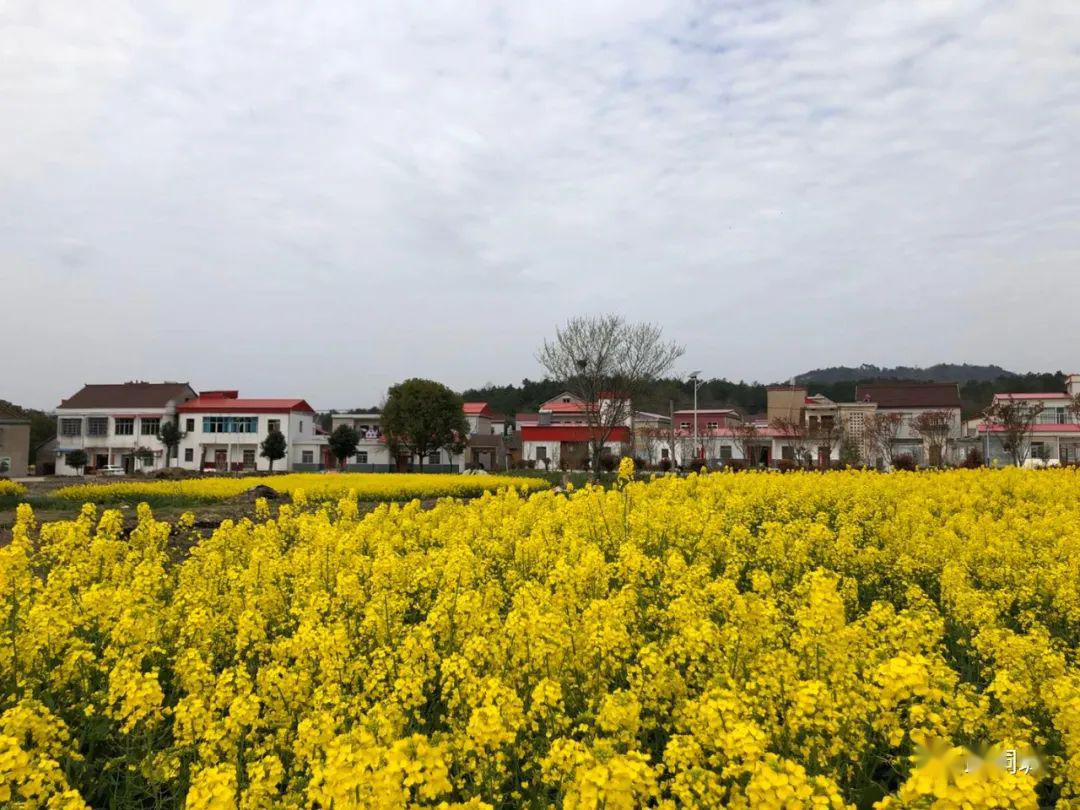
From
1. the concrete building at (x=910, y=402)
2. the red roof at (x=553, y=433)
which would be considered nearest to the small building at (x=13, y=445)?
the red roof at (x=553, y=433)

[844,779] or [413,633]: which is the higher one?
[413,633]

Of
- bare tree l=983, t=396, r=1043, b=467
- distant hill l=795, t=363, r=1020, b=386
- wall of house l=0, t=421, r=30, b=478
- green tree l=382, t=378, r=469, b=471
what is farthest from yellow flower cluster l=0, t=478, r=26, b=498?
distant hill l=795, t=363, r=1020, b=386

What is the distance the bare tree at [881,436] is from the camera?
148 ft

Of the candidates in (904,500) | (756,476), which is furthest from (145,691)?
(756,476)

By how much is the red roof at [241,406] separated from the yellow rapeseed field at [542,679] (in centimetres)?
5071

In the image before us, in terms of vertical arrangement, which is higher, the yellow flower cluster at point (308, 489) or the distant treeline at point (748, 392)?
the distant treeline at point (748, 392)

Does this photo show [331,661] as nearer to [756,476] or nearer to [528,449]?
[756,476]

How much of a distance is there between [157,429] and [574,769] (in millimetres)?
61677

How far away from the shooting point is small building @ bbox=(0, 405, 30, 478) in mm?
45250

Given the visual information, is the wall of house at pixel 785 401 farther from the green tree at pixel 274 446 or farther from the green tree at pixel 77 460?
the green tree at pixel 77 460

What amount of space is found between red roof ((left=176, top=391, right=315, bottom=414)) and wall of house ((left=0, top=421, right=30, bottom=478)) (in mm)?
11556

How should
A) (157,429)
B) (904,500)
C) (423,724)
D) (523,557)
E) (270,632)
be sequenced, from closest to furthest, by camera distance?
1. (423,724)
2. (270,632)
3. (523,557)
4. (904,500)
5. (157,429)

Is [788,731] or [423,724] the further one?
[423,724]

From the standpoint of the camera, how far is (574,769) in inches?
95.2
